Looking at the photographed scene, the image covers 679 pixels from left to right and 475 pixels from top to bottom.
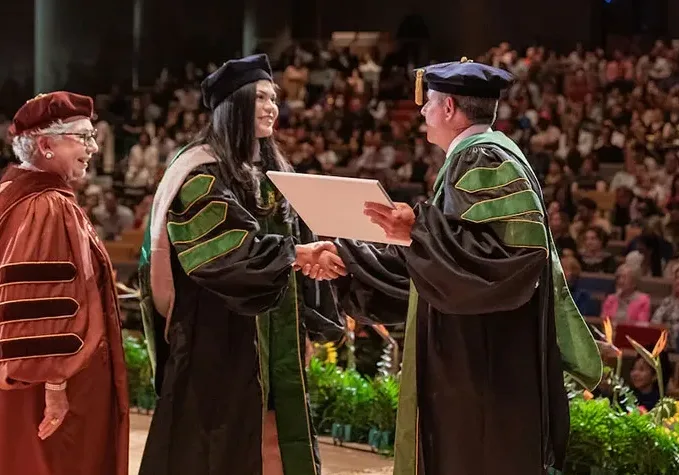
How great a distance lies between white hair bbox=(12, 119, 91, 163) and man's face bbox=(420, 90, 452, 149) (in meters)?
1.03

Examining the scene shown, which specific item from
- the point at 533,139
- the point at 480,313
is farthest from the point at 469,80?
the point at 533,139

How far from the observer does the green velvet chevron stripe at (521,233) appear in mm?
2852

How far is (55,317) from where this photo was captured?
10.5 feet

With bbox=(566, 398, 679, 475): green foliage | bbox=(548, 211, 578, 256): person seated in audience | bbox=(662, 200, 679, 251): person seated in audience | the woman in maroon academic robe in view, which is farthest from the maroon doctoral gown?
bbox=(662, 200, 679, 251): person seated in audience

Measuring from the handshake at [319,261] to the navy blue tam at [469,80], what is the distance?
62cm

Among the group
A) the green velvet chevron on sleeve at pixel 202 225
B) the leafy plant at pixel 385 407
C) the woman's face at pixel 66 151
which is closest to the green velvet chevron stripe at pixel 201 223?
the green velvet chevron on sleeve at pixel 202 225

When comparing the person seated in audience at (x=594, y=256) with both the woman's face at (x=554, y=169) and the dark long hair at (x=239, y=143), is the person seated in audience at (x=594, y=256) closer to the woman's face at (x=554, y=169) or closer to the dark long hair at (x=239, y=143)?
the woman's face at (x=554, y=169)

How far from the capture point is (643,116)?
445 inches

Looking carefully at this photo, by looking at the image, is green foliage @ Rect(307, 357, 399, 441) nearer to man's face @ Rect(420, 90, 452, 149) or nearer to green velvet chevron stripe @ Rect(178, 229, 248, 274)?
green velvet chevron stripe @ Rect(178, 229, 248, 274)

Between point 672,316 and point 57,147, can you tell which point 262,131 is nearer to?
point 57,147

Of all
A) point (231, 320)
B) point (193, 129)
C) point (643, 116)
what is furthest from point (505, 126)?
point (231, 320)

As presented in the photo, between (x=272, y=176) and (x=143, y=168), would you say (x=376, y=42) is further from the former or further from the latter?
(x=272, y=176)

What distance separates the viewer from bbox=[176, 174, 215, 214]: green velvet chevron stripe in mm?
3348

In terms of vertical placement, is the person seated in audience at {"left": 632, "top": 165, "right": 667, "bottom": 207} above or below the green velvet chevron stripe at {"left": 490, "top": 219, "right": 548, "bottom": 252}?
below
